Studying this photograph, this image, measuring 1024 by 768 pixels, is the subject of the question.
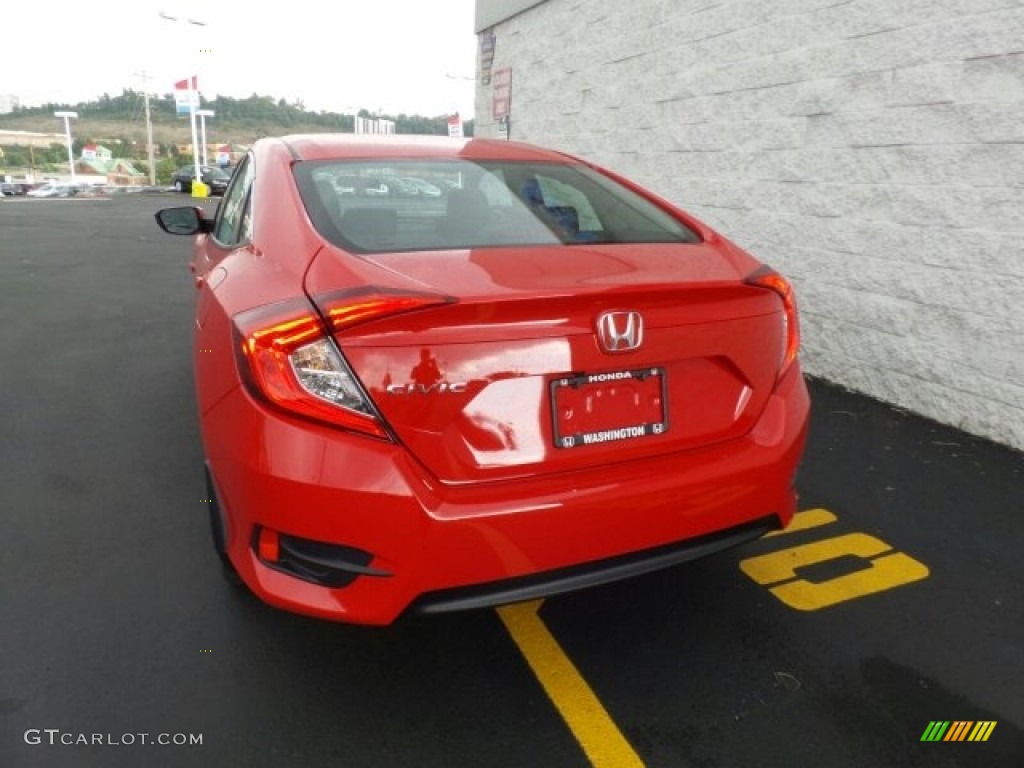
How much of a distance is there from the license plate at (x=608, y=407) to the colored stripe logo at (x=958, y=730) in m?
1.08

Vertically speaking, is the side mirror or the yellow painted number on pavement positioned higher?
the side mirror

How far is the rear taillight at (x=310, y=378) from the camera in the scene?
5.63ft

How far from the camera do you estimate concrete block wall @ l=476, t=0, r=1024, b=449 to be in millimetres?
3711

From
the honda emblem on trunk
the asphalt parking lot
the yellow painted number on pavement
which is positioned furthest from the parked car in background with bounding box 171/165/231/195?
the honda emblem on trunk

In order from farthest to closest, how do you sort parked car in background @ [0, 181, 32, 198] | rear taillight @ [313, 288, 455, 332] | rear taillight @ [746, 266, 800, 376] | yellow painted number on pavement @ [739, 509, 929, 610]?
parked car in background @ [0, 181, 32, 198]
yellow painted number on pavement @ [739, 509, 929, 610]
rear taillight @ [746, 266, 800, 376]
rear taillight @ [313, 288, 455, 332]

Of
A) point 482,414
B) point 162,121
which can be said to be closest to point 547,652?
point 482,414

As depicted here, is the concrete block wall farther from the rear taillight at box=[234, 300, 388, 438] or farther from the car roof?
the rear taillight at box=[234, 300, 388, 438]

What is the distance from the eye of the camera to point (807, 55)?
4617mm

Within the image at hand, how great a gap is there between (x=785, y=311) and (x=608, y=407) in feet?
2.30

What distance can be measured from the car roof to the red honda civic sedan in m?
0.53

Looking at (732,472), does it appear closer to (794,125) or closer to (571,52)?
(794,125)

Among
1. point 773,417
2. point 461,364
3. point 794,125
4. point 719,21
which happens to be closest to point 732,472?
point 773,417

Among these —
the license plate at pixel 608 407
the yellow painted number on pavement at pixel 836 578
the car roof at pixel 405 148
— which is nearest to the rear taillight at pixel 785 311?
the license plate at pixel 608 407

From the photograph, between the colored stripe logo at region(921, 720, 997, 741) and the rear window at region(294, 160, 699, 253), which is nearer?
the colored stripe logo at region(921, 720, 997, 741)
